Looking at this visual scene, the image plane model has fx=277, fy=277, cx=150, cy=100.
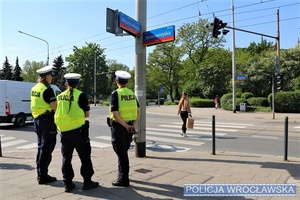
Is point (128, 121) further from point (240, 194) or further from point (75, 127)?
point (240, 194)

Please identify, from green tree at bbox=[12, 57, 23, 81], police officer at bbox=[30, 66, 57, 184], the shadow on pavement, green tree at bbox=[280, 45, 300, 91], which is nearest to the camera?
police officer at bbox=[30, 66, 57, 184]

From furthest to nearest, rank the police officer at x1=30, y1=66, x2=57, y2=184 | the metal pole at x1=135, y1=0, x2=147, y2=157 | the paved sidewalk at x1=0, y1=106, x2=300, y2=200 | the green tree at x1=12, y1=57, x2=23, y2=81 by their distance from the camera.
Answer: the green tree at x1=12, y1=57, x2=23, y2=81
the metal pole at x1=135, y1=0, x2=147, y2=157
the police officer at x1=30, y1=66, x2=57, y2=184
the paved sidewalk at x1=0, y1=106, x2=300, y2=200

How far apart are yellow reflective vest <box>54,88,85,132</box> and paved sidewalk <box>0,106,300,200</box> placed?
0.98m

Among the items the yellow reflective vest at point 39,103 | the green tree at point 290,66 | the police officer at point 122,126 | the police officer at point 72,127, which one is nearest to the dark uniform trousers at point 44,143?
the yellow reflective vest at point 39,103

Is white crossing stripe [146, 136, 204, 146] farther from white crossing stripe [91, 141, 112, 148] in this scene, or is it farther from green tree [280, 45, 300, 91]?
green tree [280, 45, 300, 91]

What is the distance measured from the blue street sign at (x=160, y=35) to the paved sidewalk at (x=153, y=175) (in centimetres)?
269

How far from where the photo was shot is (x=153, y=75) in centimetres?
4862

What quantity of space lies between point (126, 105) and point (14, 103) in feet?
39.2

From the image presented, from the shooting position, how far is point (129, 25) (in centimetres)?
608

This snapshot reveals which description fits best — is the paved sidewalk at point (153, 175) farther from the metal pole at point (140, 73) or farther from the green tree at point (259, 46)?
the green tree at point (259, 46)

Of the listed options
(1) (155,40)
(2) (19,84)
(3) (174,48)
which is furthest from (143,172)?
(3) (174,48)

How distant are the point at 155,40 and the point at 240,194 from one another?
12.3 ft

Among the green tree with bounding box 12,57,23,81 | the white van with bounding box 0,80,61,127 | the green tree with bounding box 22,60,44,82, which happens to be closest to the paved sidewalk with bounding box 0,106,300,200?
the white van with bounding box 0,80,61,127

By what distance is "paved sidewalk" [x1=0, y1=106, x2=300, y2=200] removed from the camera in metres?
4.02
